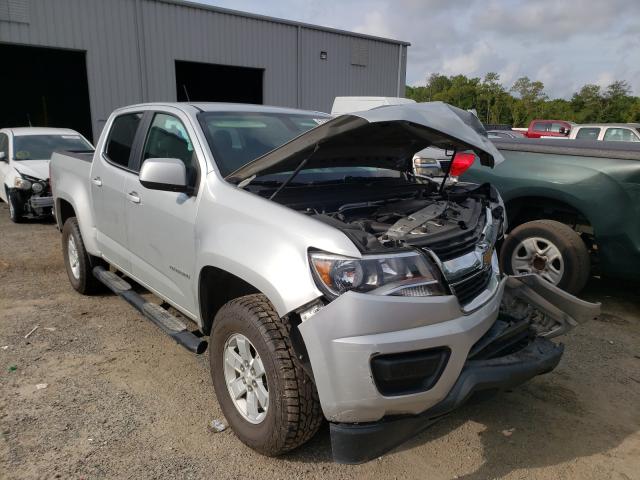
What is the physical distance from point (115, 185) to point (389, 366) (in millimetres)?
2850

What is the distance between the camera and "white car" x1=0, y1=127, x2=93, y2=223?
858 cm

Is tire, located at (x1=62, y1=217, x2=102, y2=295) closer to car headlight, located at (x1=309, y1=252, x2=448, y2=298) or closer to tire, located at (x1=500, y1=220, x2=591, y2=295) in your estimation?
car headlight, located at (x1=309, y1=252, x2=448, y2=298)

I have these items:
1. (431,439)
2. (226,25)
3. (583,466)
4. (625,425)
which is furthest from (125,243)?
(226,25)

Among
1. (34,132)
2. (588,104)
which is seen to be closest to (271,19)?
(34,132)

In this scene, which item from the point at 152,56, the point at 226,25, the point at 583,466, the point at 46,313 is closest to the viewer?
the point at 583,466

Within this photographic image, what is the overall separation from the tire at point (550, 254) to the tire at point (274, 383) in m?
3.20

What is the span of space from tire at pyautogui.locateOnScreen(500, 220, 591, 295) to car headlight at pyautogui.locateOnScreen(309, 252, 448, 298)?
2928 millimetres

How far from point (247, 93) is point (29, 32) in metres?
8.72

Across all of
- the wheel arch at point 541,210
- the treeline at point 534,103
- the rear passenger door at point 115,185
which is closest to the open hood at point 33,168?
the rear passenger door at point 115,185

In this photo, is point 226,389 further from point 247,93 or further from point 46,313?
point 247,93

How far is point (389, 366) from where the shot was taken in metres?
2.08

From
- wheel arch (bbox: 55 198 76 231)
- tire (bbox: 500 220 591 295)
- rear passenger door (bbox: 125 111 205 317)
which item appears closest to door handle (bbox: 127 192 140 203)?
rear passenger door (bbox: 125 111 205 317)

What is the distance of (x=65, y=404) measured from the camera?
3.14 m

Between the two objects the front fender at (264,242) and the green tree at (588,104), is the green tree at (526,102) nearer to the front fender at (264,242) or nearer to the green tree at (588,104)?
the green tree at (588,104)
